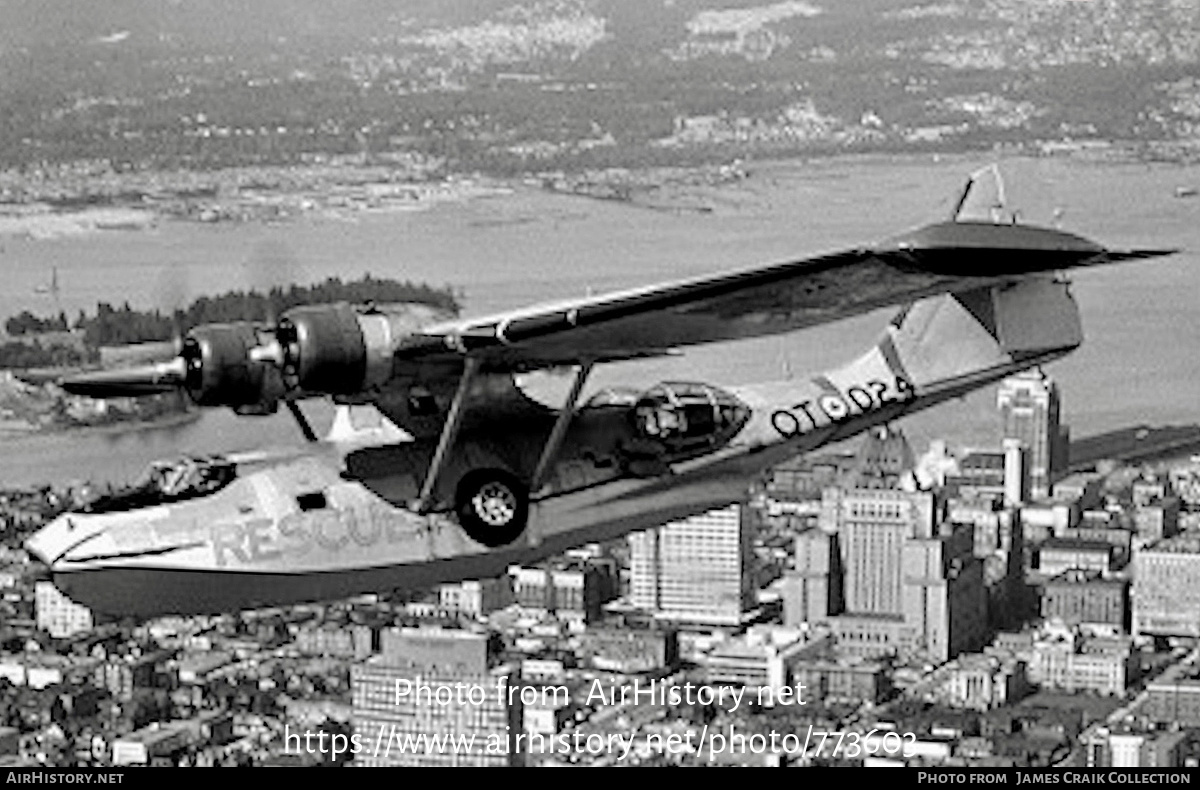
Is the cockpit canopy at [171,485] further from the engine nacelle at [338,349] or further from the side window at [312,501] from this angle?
the engine nacelle at [338,349]

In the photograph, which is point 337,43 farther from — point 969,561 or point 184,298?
point 184,298

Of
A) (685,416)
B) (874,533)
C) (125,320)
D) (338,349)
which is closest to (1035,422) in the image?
(874,533)

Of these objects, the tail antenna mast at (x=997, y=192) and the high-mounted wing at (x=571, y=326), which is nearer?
the high-mounted wing at (x=571, y=326)

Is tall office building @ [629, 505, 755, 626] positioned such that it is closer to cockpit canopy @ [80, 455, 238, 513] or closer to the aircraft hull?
the aircraft hull

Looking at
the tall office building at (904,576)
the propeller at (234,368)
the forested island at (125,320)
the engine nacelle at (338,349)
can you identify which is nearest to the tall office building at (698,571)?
the tall office building at (904,576)

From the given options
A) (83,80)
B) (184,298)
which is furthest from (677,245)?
(184,298)

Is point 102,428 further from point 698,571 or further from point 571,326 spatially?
point 571,326
